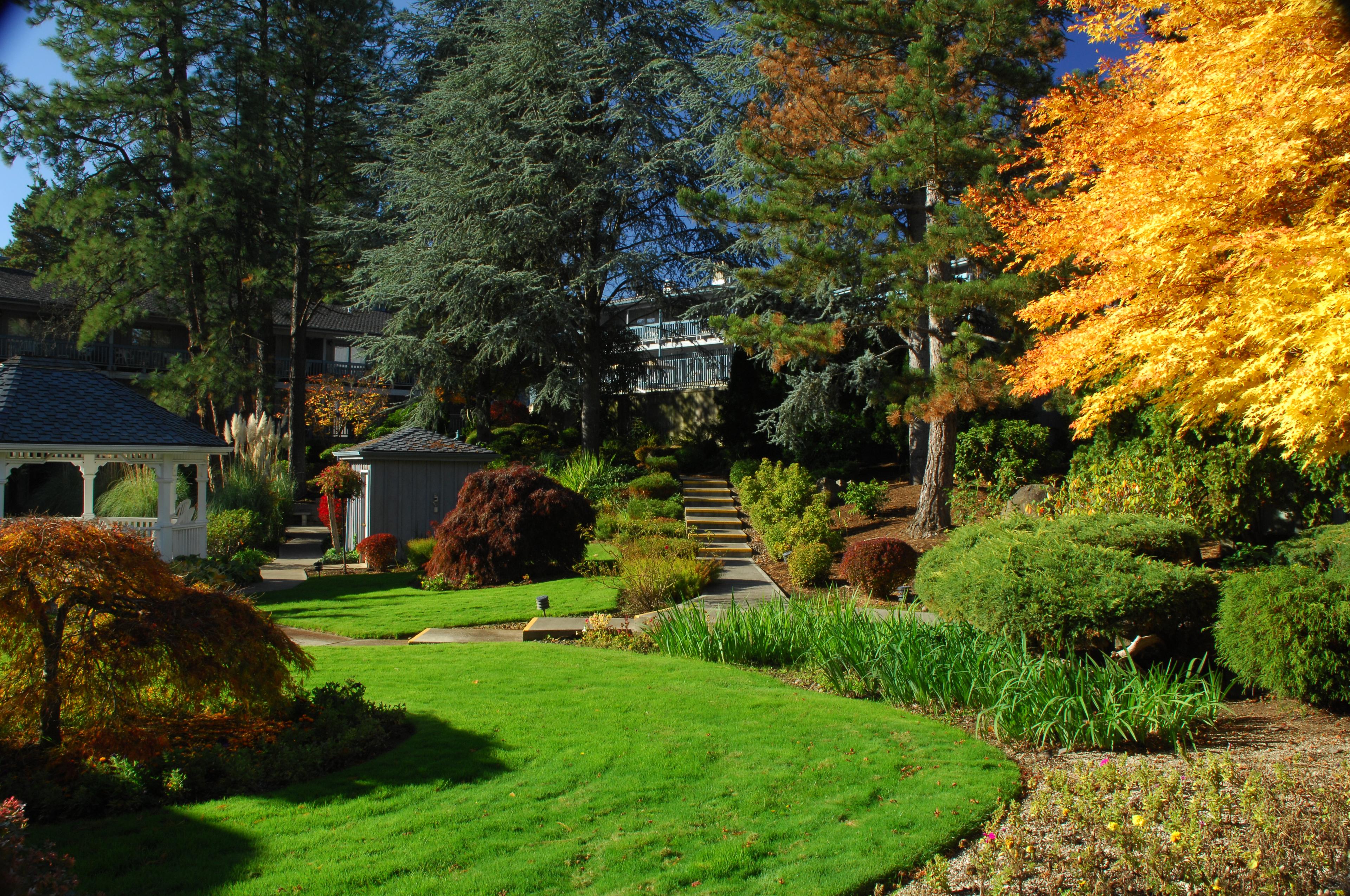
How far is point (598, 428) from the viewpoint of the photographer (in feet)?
70.8

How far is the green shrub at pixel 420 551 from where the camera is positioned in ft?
46.0

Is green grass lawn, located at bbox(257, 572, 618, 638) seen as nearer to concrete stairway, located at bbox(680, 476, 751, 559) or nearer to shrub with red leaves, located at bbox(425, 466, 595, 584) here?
shrub with red leaves, located at bbox(425, 466, 595, 584)

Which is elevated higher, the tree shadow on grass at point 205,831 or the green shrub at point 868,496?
the green shrub at point 868,496

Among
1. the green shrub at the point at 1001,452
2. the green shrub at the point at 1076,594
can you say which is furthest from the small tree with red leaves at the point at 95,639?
the green shrub at the point at 1001,452

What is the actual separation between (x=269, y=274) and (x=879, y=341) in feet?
55.8

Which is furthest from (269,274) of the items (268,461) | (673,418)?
(673,418)

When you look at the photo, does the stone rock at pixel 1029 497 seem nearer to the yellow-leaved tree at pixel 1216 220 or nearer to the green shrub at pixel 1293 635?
the yellow-leaved tree at pixel 1216 220

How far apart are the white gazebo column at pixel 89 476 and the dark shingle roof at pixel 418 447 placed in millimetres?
3788

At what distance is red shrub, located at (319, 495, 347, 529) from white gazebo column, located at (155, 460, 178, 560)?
10.5 ft

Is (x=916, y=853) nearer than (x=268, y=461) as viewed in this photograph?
Yes

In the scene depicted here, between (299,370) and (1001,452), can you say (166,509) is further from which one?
(1001,452)

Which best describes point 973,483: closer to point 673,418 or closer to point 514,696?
point 514,696

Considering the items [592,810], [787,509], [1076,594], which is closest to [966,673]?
[1076,594]

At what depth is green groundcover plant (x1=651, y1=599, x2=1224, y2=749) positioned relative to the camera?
5.64 metres
